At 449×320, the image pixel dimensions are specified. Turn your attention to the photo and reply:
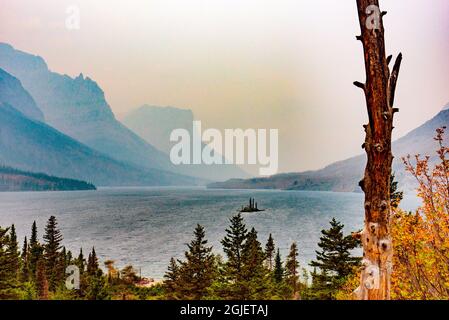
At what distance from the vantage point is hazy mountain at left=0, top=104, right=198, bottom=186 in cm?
7912

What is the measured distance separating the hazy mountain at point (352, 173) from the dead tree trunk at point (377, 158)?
7.68 ft

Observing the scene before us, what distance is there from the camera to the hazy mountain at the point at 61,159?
79.1 metres

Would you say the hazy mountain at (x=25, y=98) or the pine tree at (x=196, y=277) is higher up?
the hazy mountain at (x=25, y=98)

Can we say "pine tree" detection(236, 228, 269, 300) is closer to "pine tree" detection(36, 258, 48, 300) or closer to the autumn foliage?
the autumn foliage

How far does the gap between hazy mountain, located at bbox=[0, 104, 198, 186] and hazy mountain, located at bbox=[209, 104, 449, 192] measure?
22228 mm

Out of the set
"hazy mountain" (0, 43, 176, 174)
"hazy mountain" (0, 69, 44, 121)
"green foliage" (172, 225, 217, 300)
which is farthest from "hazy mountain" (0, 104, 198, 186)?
"green foliage" (172, 225, 217, 300)

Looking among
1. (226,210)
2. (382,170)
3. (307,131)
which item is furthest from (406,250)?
(226,210)

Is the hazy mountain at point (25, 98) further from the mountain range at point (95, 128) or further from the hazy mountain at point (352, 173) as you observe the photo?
the hazy mountain at point (352, 173)

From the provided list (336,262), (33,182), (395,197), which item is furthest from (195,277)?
(33,182)

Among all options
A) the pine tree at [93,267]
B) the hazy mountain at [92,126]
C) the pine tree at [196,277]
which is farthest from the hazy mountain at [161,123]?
the hazy mountain at [92,126]

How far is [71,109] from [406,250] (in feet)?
323

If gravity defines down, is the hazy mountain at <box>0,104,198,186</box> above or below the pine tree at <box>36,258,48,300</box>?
above

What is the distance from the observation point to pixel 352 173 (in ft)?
126
